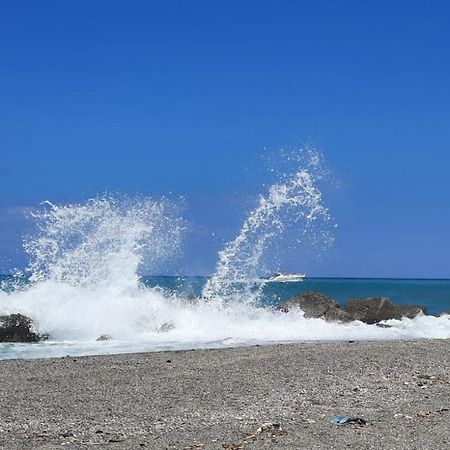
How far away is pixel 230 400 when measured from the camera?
40.9ft

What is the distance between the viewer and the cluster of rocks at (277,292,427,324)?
1403 inches

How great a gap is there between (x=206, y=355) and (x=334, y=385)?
18.7ft

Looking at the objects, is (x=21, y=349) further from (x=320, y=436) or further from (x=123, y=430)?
(x=320, y=436)

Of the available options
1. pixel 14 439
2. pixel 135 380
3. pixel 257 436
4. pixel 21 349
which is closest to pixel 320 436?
pixel 257 436

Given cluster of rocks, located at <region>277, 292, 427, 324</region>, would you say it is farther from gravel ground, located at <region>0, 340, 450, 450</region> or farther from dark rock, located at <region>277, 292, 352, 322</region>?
gravel ground, located at <region>0, 340, 450, 450</region>

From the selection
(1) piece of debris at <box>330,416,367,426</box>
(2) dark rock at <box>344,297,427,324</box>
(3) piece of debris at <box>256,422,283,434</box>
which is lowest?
(1) piece of debris at <box>330,416,367,426</box>

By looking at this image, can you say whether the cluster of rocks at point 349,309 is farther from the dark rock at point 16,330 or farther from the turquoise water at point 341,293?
the dark rock at point 16,330

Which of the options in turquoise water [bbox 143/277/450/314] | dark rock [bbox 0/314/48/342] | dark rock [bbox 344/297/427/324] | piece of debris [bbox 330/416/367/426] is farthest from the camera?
turquoise water [bbox 143/277/450/314]

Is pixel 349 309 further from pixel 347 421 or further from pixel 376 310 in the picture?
pixel 347 421

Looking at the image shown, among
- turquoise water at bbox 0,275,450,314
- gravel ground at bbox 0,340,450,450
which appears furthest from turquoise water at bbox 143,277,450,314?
gravel ground at bbox 0,340,450,450

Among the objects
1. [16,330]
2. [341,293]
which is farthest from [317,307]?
[341,293]

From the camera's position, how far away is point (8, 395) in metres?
13.4

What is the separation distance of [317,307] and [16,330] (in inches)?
597

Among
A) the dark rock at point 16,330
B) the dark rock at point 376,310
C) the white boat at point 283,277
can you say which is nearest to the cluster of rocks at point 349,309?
the dark rock at point 376,310
